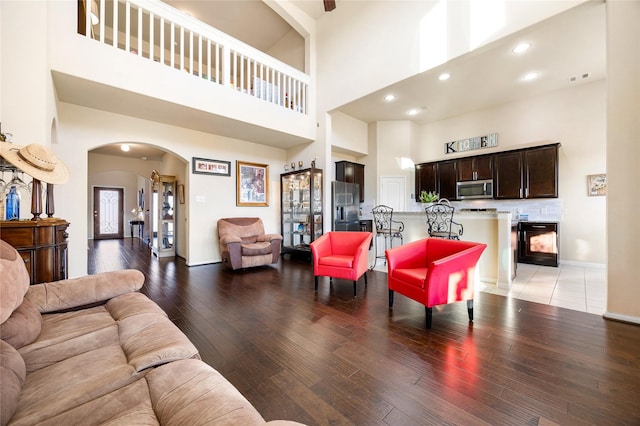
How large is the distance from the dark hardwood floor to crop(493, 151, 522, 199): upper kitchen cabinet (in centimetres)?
353

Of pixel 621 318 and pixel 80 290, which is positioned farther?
pixel 621 318

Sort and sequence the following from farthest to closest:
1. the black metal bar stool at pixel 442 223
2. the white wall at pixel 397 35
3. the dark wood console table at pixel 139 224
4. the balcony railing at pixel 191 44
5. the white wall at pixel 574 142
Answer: the dark wood console table at pixel 139 224, the white wall at pixel 574 142, the black metal bar stool at pixel 442 223, the balcony railing at pixel 191 44, the white wall at pixel 397 35

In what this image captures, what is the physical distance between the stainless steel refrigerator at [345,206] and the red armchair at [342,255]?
2.06 metres

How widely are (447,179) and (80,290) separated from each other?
7.12 meters

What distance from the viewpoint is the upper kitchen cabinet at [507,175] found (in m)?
5.50

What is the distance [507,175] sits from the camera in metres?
5.64

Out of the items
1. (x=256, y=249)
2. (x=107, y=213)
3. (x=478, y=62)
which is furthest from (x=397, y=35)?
(x=107, y=213)

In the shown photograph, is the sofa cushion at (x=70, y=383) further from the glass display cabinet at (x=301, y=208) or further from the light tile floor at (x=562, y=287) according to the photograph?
the glass display cabinet at (x=301, y=208)

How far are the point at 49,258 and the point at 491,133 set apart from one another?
8.03 m

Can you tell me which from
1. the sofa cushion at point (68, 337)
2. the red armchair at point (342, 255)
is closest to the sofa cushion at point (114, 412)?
the sofa cushion at point (68, 337)

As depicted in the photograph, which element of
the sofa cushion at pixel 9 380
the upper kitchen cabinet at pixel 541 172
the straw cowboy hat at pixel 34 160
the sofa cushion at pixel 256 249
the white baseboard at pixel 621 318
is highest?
the upper kitchen cabinet at pixel 541 172

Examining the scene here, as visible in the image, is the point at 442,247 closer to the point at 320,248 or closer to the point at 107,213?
the point at 320,248

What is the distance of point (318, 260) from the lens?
11.4ft

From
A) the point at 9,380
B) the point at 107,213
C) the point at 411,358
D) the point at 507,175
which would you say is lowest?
the point at 411,358
